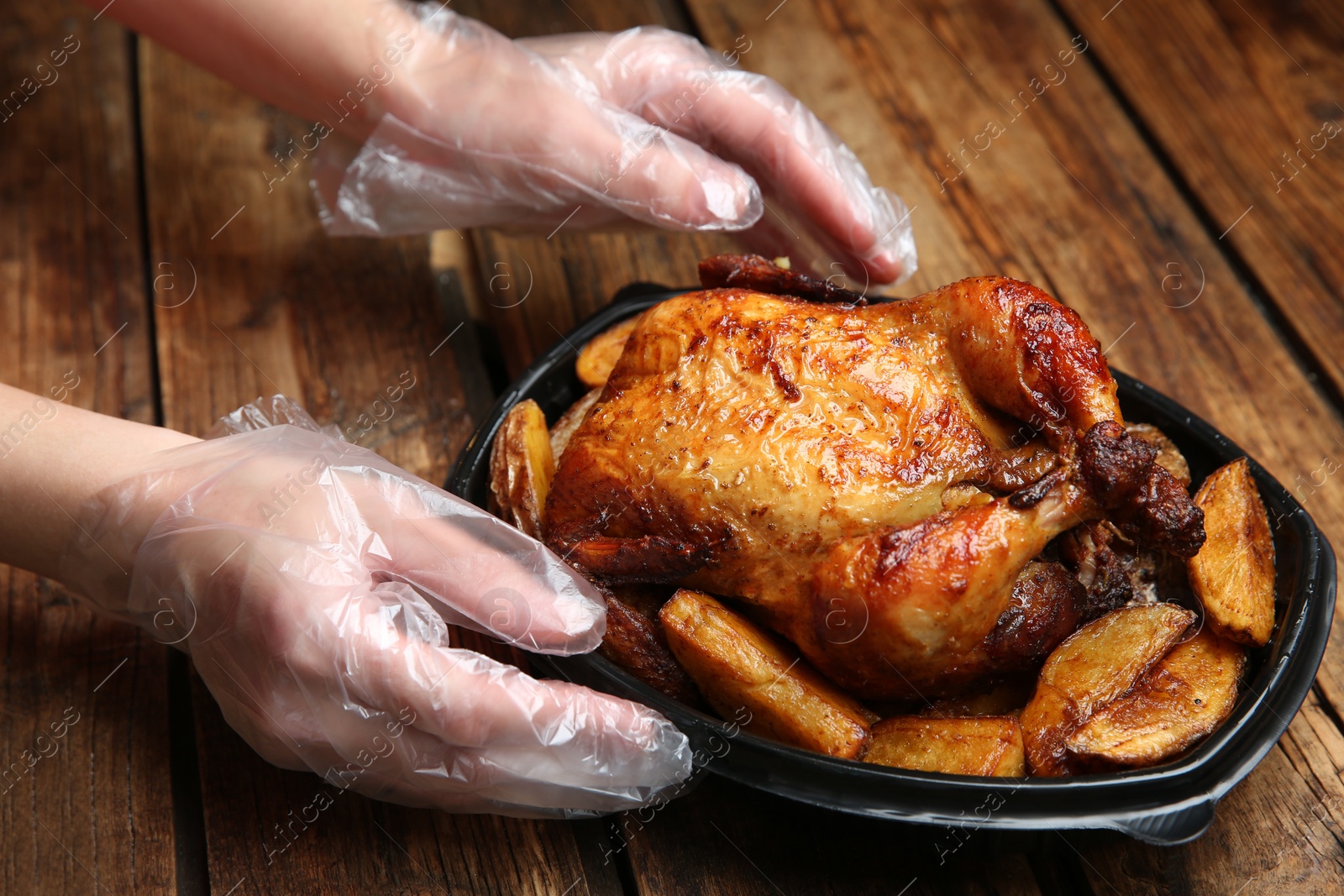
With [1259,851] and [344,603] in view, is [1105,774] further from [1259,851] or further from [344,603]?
[344,603]

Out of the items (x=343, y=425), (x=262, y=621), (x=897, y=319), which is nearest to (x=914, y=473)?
(x=897, y=319)

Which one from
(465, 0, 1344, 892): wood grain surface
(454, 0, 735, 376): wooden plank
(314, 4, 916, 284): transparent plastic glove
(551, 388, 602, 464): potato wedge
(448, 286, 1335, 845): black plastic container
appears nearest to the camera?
(448, 286, 1335, 845): black plastic container

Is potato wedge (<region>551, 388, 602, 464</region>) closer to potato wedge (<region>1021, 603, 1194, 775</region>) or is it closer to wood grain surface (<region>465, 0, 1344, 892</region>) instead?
wood grain surface (<region>465, 0, 1344, 892</region>)

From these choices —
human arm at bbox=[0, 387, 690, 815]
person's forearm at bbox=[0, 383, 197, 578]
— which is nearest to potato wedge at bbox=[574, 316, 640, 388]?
human arm at bbox=[0, 387, 690, 815]

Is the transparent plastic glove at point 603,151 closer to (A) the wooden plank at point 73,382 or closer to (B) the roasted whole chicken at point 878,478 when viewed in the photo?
(B) the roasted whole chicken at point 878,478

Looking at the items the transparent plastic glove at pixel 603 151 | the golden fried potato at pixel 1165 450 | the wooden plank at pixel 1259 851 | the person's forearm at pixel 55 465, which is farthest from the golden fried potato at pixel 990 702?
the person's forearm at pixel 55 465

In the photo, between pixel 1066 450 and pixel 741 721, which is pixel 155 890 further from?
pixel 1066 450
